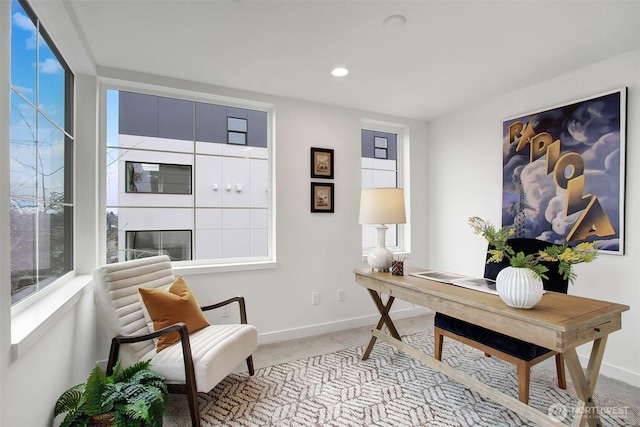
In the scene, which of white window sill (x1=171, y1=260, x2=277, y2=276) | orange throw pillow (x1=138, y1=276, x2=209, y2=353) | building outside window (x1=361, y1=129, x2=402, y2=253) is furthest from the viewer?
building outside window (x1=361, y1=129, x2=402, y2=253)

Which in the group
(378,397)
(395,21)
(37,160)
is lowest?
(378,397)

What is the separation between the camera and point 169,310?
2111 mm

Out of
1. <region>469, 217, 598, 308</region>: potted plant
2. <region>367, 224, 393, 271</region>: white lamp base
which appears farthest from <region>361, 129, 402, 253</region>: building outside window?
<region>469, 217, 598, 308</region>: potted plant

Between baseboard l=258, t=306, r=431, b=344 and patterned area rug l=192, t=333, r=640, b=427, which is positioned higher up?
baseboard l=258, t=306, r=431, b=344

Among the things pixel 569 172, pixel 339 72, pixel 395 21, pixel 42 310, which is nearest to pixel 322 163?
pixel 339 72

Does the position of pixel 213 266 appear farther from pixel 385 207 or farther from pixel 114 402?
pixel 385 207

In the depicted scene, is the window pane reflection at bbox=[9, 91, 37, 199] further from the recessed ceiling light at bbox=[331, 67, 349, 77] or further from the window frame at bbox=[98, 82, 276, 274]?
the recessed ceiling light at bbox=[331, 67, 349, 77]

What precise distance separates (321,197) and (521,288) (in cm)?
213

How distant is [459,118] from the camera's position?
12.0 feet

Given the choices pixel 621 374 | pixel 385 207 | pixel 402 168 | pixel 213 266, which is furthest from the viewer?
pixel 402 168

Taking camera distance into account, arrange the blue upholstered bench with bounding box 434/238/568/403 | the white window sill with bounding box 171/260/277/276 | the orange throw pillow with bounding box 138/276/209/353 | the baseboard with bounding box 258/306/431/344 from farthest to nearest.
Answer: the baseboard with bounding box 258/306/431/344 → the white window sill with bounding box 171/260/277/276 → the orange throw pillow with bounding box 138/276/209/353 → the blue upholstered bench with bounding box 434/238/568/403

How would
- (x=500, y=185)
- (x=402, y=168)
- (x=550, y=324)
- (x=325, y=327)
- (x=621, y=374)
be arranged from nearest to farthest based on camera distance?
1. (x=550, y=324)
2. (x=621, y=374)
3. (x=500, y=185)
4. (x=325, y=327)
5. (x=402, y=168)

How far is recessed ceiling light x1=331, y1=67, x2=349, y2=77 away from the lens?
8.53 ft

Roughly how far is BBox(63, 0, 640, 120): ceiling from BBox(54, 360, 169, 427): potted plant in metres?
1.98
